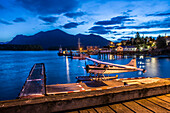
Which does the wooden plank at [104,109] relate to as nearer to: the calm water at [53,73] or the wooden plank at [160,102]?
the wooden plank at [160,102]

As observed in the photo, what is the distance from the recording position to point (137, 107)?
11.6 ft

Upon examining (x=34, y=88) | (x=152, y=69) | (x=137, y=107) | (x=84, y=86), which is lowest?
(x=152, y=69)

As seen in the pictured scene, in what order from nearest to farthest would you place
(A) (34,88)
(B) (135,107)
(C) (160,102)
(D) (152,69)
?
(B) (135,107) < (C) (160,102) < (A) (34,88) < (D) (152,69)

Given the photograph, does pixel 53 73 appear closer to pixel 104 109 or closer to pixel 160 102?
pixel 104 109

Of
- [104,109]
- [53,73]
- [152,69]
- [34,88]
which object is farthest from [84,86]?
[152,69]

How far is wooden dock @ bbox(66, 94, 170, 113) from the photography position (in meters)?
3.32

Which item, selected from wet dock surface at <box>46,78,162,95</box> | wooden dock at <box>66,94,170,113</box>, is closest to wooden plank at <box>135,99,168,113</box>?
wooden dock at <box>66,94,170,113</box>

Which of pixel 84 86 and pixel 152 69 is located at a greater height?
pixel 84 86

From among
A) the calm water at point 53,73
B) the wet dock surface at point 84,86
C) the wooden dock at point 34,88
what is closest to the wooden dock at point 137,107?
the wooden dock at point 34,88

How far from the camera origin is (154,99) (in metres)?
4.02

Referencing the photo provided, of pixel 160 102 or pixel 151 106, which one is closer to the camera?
pixel 151 106

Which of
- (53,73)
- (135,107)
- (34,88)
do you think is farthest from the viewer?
(53,73)

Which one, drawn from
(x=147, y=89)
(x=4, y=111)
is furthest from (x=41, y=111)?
(x=147, y=89)

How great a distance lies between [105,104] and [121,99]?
1.80ft
